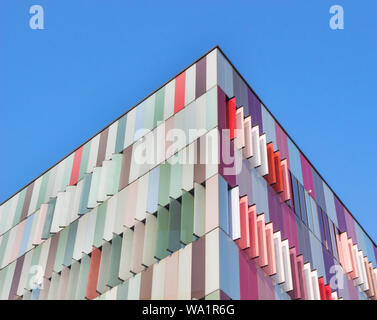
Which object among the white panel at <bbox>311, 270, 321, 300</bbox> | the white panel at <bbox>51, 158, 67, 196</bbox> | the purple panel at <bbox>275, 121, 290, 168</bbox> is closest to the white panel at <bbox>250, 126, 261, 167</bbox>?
the purple panel at <bbox>275, 121, 290, 168</bbox>

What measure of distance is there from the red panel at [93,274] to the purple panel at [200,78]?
32.4ft

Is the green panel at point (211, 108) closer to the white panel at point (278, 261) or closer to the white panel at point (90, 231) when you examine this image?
the white panel at point (278, 261)

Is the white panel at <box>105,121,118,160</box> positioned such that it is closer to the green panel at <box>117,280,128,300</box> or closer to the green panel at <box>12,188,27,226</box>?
the green panel at <box>12,188,27,226</box>

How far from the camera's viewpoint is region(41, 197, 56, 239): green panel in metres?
32.6

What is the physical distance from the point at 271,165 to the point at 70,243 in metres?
12.1

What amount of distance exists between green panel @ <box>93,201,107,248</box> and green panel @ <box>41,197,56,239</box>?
4.64 m

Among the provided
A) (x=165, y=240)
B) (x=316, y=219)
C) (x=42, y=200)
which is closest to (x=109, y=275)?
(x=165, y=240)

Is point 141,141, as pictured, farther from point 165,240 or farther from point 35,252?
point 35,252

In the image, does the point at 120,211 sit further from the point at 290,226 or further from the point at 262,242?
the point at 290,226

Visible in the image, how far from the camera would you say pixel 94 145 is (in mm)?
33969

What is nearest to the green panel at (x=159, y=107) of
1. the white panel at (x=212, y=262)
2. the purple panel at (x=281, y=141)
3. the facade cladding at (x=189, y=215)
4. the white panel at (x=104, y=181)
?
the facade cladding at (x=189, y=215)

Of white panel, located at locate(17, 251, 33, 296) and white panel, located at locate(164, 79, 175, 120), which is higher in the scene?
white panel, located at locate(164, 79, 175, 120)

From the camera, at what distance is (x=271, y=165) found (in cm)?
2945

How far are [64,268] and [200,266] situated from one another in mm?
10517
